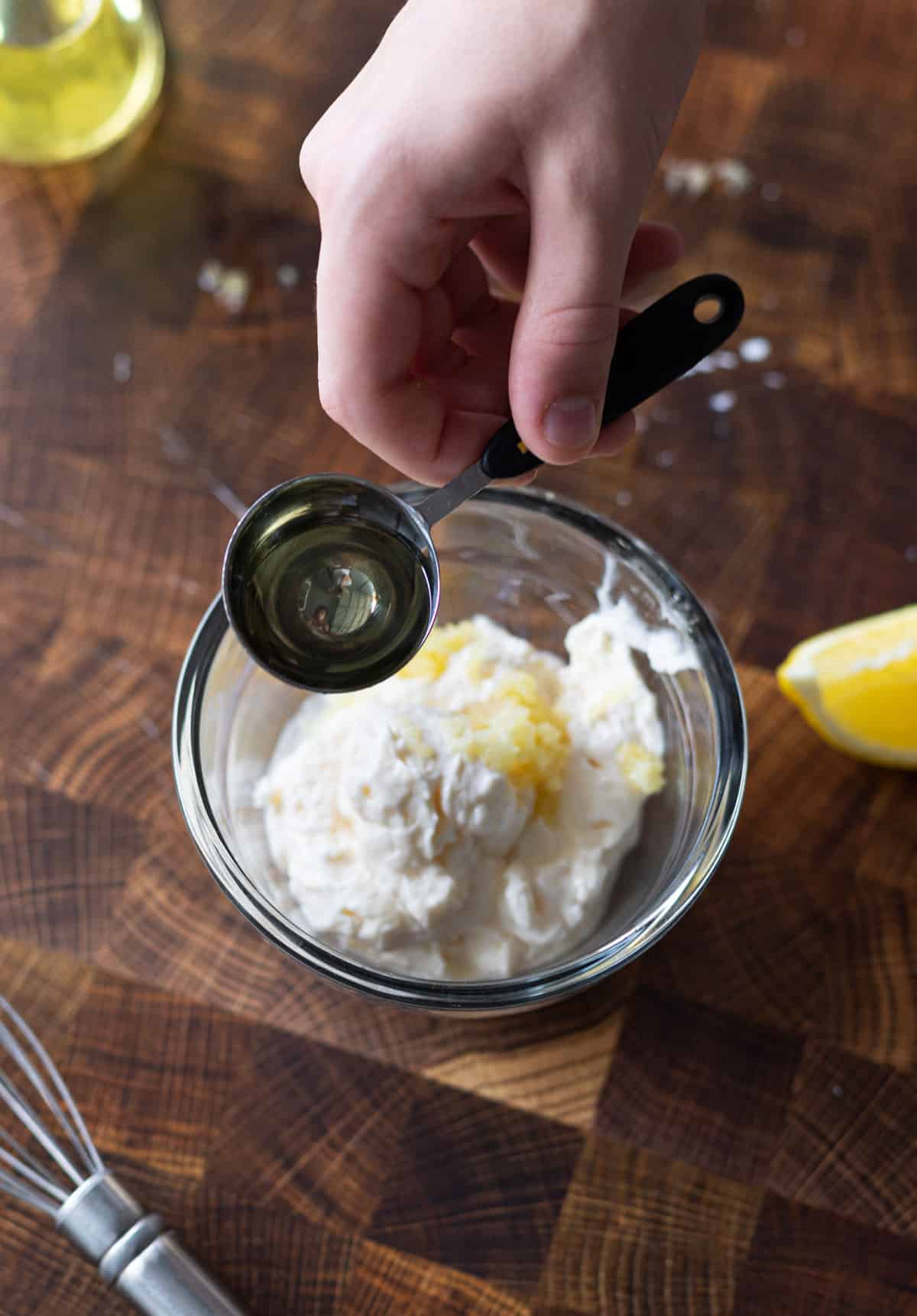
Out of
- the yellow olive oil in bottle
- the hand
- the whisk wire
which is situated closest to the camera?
the hand

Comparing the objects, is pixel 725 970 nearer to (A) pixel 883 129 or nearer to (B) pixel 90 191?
(A) pixel 883 129

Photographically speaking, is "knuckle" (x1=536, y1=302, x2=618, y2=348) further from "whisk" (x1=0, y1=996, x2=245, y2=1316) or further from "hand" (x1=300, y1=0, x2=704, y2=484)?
"whisk" (x1=0, y1=996, x2=245, y2=1316)

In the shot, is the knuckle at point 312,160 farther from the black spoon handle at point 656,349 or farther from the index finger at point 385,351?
the black spoon handle at point 656,349

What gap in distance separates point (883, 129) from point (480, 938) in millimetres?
1047

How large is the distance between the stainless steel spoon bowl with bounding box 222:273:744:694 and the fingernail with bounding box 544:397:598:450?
0.06 meters

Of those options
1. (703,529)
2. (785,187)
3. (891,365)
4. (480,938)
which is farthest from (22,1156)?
(785,187)

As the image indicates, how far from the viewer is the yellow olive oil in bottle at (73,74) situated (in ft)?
4.25

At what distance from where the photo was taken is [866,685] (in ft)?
3.83

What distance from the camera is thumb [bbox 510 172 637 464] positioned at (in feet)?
2.73

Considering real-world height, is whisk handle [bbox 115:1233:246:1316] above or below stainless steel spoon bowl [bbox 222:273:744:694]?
below

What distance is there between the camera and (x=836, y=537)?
1.30 m

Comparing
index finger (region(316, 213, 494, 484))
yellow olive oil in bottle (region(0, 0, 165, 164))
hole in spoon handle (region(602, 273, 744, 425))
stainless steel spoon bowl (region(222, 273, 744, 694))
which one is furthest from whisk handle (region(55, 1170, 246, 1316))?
yellow olive oil in bottle (region(0, 0, 165, 164))

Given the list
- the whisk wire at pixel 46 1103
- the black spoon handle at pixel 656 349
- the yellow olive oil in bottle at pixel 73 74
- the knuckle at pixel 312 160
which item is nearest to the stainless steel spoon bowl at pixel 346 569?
the black spoon handle at pixel 656 349

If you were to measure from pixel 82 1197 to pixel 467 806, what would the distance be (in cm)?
48
